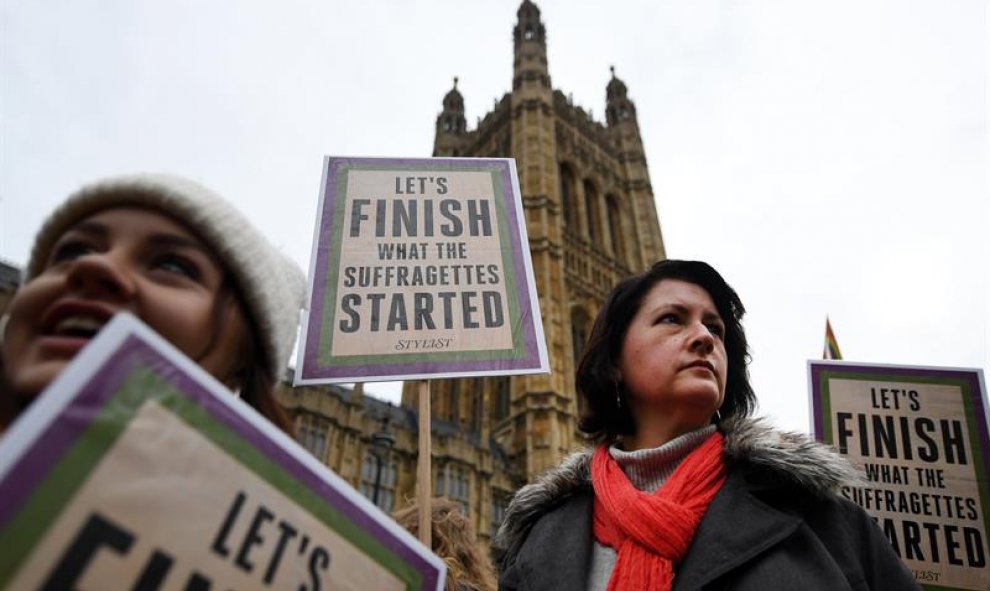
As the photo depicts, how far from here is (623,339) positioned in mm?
1815

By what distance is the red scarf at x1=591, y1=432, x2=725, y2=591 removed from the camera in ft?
4.14

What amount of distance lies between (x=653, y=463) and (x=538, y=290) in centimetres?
2222

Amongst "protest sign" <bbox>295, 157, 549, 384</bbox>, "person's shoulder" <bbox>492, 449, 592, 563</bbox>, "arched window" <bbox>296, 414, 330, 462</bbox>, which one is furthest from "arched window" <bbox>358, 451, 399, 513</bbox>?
"person's shoulder" <bbox>492, 449, 592, 563</bbox>

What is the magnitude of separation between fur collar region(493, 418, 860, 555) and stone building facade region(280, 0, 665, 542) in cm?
1128

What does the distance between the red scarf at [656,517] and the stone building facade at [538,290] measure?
11.6 m

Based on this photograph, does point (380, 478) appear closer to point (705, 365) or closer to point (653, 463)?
point (653, 463)

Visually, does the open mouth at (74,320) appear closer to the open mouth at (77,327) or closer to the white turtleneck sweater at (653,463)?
the open mouth at (77,327)

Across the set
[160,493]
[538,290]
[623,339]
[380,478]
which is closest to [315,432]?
[380,478]

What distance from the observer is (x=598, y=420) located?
1.89 m

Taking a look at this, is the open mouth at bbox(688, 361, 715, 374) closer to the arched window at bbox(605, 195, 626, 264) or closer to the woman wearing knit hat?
the woman wearing knit hat

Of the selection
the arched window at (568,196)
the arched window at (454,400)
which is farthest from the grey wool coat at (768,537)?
the arched window at (568,196)

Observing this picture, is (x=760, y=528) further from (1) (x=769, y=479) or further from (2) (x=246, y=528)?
(2) (x=246, y=528)

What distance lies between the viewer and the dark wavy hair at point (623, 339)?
1792mm

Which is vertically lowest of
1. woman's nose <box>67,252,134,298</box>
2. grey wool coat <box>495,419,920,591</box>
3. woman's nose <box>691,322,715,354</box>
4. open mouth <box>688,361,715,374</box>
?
grey wool coat <box>495,419,920,591</box>
